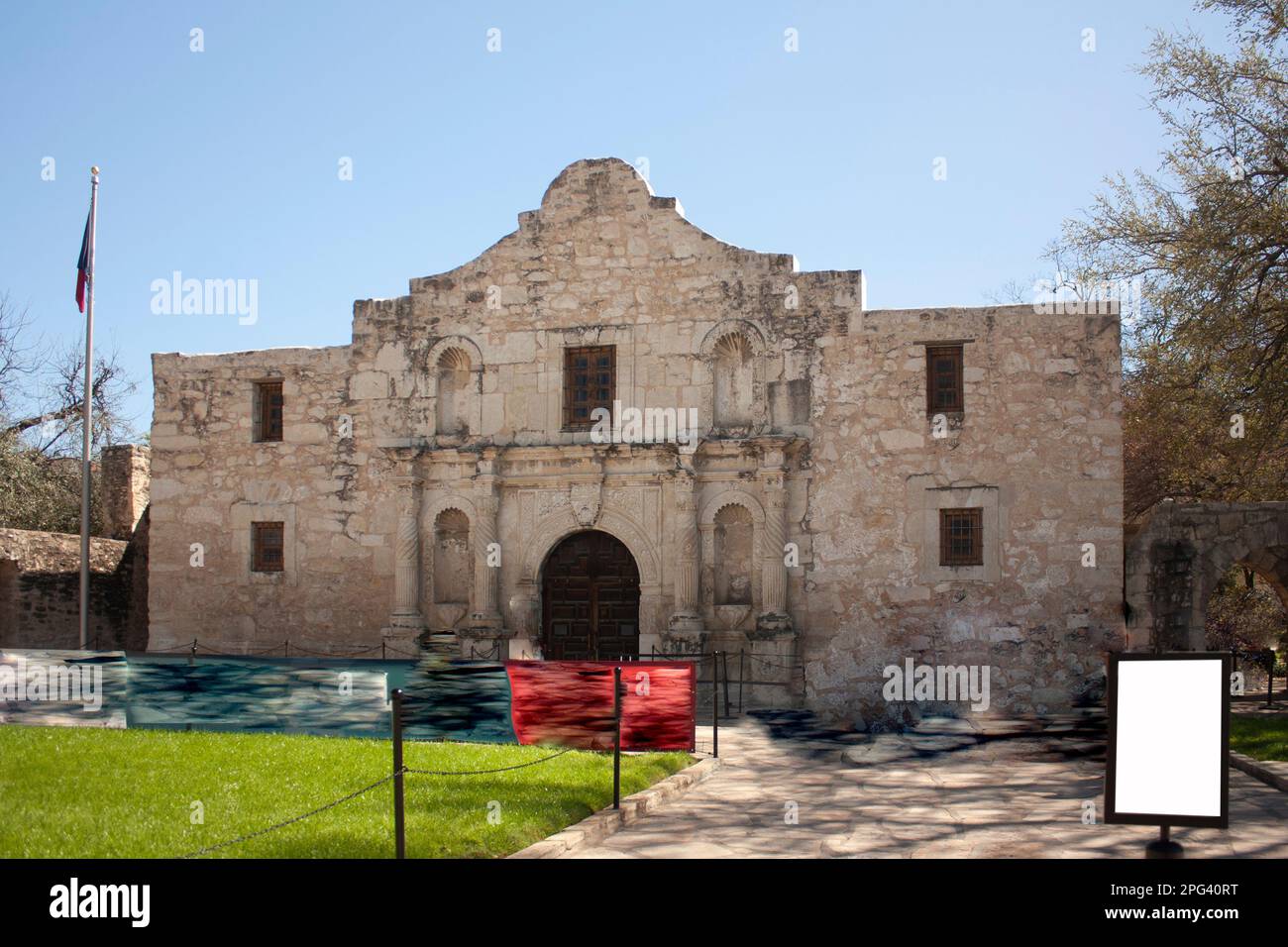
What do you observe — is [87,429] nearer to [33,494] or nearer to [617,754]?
[33,494]

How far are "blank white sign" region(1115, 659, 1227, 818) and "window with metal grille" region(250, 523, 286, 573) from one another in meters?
16.7

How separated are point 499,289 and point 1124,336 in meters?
14.1

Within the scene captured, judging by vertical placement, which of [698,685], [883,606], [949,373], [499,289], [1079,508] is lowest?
[698,685]

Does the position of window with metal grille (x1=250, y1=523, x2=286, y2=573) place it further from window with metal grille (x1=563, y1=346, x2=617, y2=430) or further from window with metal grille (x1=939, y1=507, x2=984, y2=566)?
window with metal grille (x1=939, y1=507, x2=984, y2=566)

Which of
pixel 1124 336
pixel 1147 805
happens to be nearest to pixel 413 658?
pixel 1147 805

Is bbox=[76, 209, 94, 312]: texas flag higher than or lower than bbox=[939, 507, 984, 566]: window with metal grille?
higher

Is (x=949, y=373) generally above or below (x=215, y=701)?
above

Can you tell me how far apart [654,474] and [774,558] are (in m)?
2.19

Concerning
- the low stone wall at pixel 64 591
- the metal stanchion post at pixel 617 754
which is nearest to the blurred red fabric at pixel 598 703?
the metal stanchion post at pixel 617 754

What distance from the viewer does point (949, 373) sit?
19.1 m

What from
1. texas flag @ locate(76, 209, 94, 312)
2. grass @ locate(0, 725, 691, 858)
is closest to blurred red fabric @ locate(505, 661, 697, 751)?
grass @ locate(0, 725, 691, 858)

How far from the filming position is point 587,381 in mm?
20188

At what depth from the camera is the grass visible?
782 centimetres
